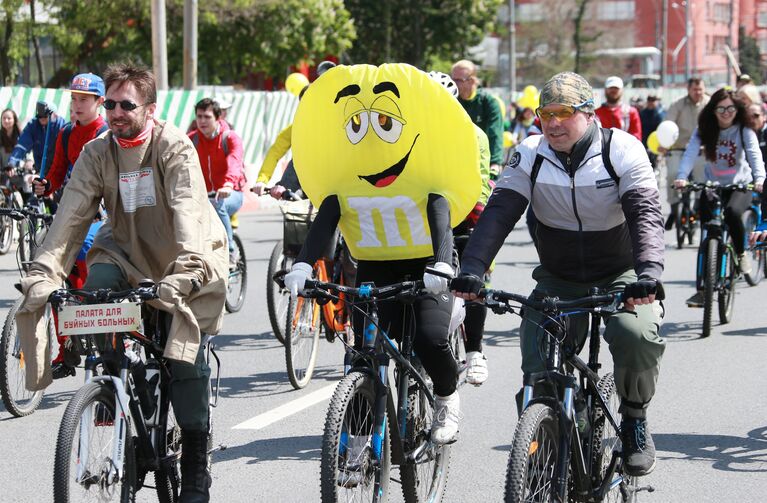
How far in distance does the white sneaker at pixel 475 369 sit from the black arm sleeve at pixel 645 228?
7.19ft

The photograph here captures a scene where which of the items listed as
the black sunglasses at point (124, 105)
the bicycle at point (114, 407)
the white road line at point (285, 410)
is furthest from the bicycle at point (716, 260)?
the black sunglasses at point (124, 105)

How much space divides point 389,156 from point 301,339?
3.14 metres

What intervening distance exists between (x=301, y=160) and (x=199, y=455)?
55.4 inches

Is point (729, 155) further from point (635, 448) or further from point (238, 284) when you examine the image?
point (635, 448)

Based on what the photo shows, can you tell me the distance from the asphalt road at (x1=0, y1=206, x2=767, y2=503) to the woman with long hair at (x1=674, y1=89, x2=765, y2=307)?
0.90 metres

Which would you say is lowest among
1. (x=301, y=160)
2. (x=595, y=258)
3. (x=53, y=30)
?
(x=595, y=258)

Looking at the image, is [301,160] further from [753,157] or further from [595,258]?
[753,157]

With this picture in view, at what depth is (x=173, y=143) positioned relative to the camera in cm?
523

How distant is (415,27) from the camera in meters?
56.5

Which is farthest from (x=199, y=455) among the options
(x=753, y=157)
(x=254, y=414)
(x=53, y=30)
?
(x=53, y=30)

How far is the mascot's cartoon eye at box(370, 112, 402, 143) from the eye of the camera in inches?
227

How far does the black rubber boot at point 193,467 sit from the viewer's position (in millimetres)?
5215

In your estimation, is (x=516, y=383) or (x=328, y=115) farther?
(x=516, y=383)

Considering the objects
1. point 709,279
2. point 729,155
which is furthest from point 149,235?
point 729,155
